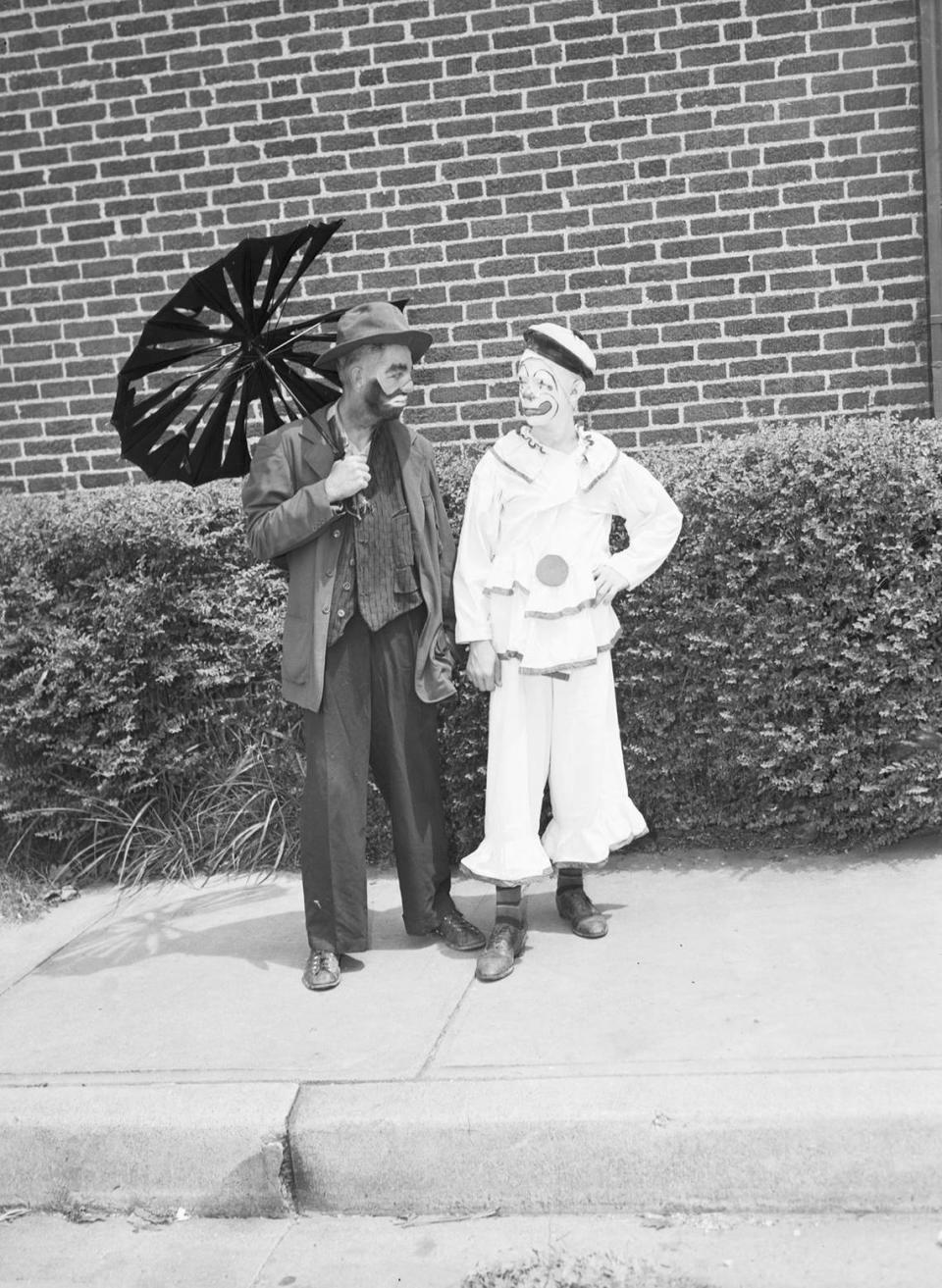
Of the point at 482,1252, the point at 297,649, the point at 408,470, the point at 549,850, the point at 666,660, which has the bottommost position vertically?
the point at 482,1252

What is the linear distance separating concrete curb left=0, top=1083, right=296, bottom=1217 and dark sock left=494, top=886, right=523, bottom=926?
3.35 ft

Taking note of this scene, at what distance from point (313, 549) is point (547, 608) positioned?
705 mm

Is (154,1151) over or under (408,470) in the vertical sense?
under

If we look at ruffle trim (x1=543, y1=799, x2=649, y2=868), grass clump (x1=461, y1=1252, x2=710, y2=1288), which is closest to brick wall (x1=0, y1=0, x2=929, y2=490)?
ruffle trim (x1=543, y1=799, x2=649, y2=868)

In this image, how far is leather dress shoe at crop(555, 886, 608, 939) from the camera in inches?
171

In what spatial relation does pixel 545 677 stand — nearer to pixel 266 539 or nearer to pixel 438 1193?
pixel 266 539

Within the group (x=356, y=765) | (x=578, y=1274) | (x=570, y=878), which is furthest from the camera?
(x=570, y=878)

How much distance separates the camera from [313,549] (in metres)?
4.15

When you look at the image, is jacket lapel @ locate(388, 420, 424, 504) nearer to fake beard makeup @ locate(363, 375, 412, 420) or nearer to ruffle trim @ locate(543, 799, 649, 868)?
fake beard makeup @ locate(363, 375, 412, 420)

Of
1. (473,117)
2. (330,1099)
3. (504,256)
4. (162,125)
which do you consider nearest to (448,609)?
(330,1099)

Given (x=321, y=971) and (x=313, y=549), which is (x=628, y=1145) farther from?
(x=313, y=549)

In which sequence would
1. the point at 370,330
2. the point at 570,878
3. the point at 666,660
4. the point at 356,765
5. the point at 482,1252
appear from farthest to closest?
1. the point at 666,660
2. the point at 570,878
3. the point at 356,765
4. the point at 370,330
5. the point at 482,1252

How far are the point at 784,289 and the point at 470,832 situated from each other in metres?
2.69

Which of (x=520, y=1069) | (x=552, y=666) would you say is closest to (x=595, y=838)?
(x=552, y=666)
